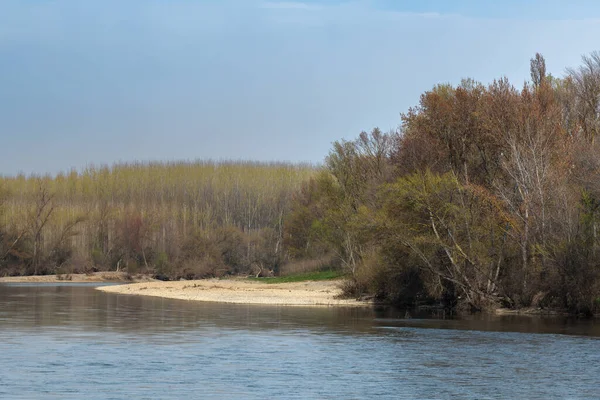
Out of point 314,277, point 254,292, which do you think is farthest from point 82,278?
point 254,292

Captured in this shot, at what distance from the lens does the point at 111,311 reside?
48.0 metres

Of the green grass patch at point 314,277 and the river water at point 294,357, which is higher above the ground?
the green grass patch at point 314,277

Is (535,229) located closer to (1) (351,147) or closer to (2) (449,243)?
(2) (449,243)

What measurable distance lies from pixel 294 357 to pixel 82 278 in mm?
76323

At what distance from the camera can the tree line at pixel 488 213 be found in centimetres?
4306

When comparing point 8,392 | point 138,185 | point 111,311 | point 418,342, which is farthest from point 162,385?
point 138,185

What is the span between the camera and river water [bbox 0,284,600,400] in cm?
2252

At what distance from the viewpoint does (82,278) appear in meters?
100

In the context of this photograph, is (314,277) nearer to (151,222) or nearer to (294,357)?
(151,222)

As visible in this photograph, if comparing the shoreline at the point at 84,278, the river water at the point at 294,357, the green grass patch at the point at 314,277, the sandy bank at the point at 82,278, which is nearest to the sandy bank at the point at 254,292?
the green grass patch at the point at 314,277

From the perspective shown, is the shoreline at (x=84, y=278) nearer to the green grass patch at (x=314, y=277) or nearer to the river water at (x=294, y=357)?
the green grass patch at (x=314, y=277)

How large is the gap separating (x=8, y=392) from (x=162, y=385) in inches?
158

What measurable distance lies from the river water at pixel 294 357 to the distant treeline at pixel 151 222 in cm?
5982

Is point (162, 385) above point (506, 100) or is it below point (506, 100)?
below
